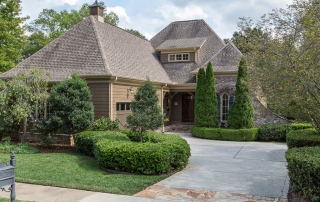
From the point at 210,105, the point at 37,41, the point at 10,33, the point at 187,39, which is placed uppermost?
the point at 37,41

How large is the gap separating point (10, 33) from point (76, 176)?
15.4 m

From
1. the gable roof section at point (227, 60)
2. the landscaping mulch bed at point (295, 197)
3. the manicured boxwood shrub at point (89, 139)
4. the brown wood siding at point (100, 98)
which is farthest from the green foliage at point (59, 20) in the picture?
the landscaping mulch bed at point (295, 197)

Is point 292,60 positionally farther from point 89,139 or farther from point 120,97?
point 120,97

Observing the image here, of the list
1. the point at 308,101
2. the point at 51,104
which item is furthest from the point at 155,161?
the point at 51,104

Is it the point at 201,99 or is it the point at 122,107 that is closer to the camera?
the point at 122,107

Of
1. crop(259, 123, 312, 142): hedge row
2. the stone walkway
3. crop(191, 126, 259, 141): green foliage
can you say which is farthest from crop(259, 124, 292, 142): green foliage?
the stone walkway

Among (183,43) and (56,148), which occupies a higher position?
(183,43)

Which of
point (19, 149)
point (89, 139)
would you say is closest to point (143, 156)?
point (89, 139)

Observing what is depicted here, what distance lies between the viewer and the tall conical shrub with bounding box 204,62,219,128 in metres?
15.8

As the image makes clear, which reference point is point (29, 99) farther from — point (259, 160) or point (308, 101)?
point (308, 101)

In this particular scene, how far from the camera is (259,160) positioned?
32.0ft

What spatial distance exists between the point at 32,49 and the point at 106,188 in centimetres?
2994

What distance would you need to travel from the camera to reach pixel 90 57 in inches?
528

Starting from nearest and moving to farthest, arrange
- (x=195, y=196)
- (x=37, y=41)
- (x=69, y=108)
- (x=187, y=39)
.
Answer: (x=195, y=196)
(x=69, y=108)
(x=187, y=39)
(x=37, y=41)
